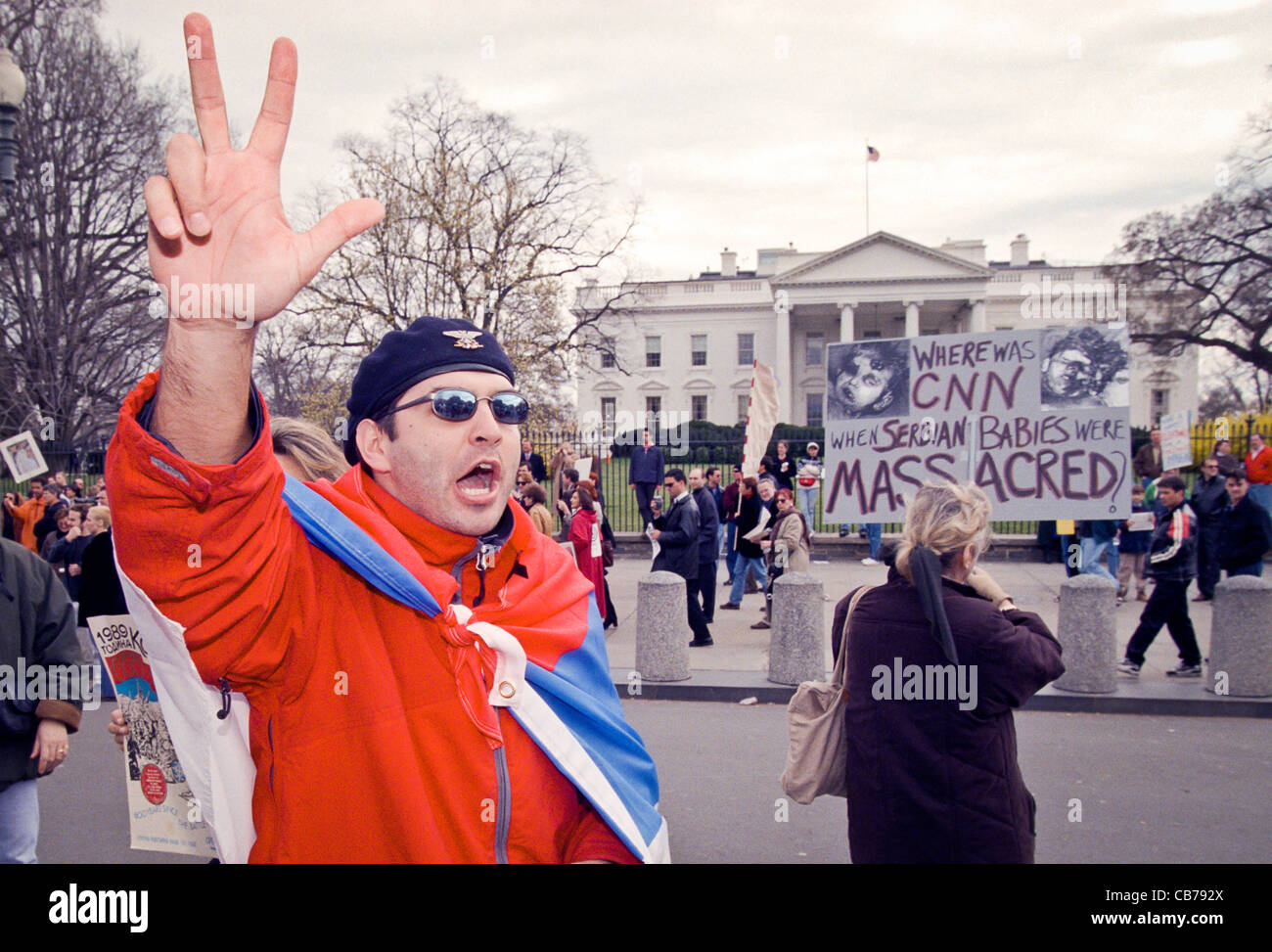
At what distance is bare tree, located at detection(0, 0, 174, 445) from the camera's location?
2322 cm

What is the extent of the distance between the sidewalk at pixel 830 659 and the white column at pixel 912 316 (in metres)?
48.0

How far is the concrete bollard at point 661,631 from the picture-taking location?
835cm

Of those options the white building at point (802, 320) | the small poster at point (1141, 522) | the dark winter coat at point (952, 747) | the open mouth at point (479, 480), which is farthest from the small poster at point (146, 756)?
the white building at point (802, 320)

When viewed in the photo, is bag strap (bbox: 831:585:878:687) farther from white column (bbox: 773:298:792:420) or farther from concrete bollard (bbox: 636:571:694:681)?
white column (bbox: 773:298:792:420)

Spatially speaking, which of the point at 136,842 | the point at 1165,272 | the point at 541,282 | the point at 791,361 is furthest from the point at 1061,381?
the point at 791,361

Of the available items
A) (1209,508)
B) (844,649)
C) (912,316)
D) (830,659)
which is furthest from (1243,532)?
(912,316)

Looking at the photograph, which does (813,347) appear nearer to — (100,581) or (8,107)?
(8,107)

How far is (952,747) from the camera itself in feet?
8.87

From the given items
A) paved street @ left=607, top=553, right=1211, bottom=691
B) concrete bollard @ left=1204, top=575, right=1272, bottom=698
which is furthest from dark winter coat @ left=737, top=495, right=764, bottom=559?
concrete bollard @ left=1204, top=575, right=1272, bottom=698

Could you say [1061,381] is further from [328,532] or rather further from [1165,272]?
[1165,272]

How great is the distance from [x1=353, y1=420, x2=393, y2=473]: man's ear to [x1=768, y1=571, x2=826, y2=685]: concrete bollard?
6624mm

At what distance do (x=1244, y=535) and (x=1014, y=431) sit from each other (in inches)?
137

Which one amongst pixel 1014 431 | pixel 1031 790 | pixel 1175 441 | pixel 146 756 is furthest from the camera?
pixel 1175 441

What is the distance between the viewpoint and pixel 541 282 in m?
23.1
